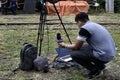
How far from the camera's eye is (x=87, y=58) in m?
6.34

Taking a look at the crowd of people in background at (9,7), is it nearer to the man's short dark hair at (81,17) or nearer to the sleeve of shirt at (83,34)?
the man's short dark hair at (81,17)

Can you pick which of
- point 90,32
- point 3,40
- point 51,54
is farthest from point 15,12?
point 90,32

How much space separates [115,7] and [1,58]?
12501 mm

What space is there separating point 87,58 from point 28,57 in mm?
1064

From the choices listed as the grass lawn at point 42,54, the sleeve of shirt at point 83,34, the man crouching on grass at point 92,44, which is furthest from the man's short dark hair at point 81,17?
the grass lawn at point 42,54

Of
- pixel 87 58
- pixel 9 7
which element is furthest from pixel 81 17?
pixel 9 7

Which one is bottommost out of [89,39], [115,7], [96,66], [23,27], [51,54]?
[115,7]

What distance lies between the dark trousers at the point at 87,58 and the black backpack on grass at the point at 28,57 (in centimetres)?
77

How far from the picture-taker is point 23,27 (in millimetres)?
13023

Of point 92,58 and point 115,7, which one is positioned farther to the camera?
point 115,7

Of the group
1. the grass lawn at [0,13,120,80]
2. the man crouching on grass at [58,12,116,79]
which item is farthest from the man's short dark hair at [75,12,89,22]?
the grass lawn at [0,13,120,80]

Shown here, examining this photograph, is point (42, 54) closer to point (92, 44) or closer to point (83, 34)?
point (92, 44)

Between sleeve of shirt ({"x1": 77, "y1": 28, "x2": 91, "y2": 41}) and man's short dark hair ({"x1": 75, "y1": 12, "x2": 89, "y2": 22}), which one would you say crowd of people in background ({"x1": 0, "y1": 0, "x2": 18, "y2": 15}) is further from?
sleeve of shirt ({"x1": 77, "y1": 28, "x2": 91, "y2": 41})

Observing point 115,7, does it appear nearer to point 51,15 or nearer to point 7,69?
point 51,15
